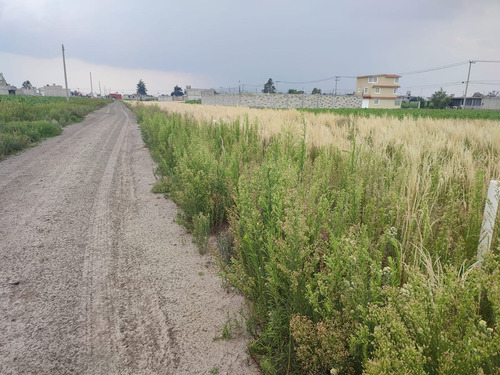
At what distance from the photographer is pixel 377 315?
1.42 m

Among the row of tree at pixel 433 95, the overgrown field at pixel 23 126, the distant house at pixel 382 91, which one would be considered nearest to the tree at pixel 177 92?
the row of tree at pixel 433 95

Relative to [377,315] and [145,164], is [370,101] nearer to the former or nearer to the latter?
[145,164]

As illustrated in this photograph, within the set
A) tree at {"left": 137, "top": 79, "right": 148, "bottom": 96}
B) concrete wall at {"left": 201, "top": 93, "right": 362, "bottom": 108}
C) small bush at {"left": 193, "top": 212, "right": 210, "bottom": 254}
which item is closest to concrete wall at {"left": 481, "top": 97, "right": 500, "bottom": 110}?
concrete wall at {"left": 201, "top": 93, "right": 362, "bottom": 108}

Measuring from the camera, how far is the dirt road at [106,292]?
2.32 meters

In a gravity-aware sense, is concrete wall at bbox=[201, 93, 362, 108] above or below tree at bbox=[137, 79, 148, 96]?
below

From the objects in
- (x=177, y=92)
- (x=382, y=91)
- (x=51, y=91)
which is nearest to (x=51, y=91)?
(x=51, y=91)

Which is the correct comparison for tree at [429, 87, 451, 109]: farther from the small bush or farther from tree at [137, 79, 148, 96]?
tree at [137, 79, 148, 96]

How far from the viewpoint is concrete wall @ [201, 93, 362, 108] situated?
52.6 meters

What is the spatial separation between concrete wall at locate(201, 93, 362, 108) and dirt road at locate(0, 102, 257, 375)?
45.6 metres

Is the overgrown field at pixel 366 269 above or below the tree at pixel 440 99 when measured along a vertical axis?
below

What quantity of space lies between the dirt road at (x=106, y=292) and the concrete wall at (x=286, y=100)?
45.6 meters

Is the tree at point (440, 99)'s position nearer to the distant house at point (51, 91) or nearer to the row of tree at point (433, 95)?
the row of tree at point (433, 95)

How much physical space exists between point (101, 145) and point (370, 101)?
79.1 m

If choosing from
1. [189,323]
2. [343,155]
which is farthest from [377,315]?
[343,155]
